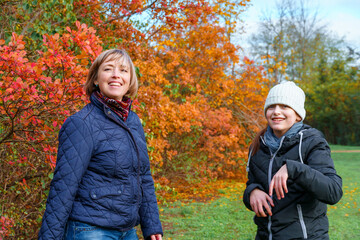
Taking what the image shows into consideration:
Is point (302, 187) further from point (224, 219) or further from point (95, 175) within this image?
point (224, 219)

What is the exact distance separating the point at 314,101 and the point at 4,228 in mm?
27437

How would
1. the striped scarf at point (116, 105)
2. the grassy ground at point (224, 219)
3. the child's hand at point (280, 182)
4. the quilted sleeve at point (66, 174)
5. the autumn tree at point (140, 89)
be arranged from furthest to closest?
the grassy ground at point (224, 219) < the autumn tree at point (140, 89) < the striped scarf at point (116, 105) < the child's hand at point (280, 182) < the quilted sleeve at point (66, 174)

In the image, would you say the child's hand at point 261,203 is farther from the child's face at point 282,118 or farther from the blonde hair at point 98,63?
the blonde hair at point 98,63

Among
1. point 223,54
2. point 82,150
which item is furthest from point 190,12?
point 82,150

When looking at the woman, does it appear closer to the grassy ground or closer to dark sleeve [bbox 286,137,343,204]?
dark sleeve [bbox 286,137,343,204]

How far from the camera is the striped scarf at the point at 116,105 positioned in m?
Answer: 1.92

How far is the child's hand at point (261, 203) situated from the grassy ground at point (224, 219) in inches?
138

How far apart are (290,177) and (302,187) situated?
3.8 inches

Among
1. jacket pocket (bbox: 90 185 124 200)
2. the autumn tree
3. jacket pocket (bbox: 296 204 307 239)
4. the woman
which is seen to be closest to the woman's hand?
the woman

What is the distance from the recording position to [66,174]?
66.5 inches

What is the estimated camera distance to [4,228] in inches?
122

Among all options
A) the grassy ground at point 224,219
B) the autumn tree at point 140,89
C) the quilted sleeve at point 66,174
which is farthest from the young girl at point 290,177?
the grassy ground at point 224,219

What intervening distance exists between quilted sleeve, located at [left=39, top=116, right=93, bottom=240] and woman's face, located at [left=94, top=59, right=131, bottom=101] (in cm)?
28

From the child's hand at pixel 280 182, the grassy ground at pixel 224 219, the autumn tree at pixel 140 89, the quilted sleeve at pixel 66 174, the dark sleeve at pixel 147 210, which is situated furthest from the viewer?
the grassy ground at pixel 224 219
